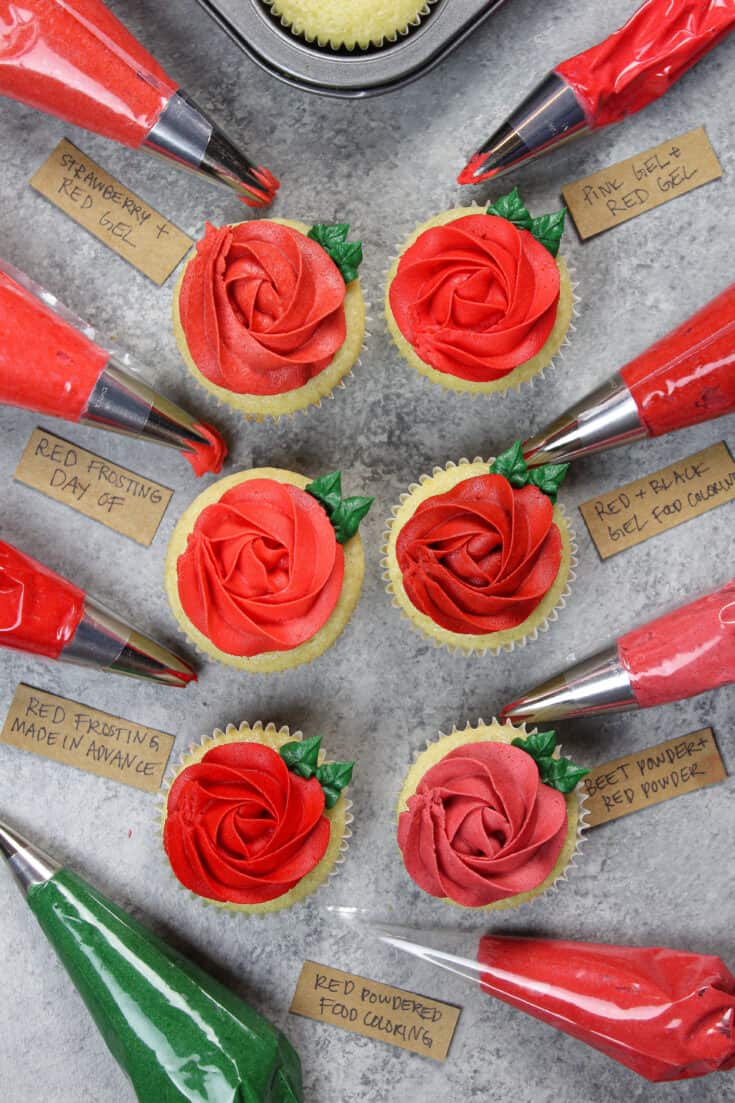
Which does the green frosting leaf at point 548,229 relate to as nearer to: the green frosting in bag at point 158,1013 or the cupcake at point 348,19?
the cupcake at point 348,19

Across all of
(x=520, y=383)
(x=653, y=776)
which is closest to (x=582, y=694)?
(x=653, y=776)

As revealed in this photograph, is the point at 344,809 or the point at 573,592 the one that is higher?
the point at 573,592

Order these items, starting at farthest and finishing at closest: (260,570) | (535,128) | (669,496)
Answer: (669,496), (535,128), (260,570)

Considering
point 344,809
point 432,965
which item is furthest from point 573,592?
point 432,965

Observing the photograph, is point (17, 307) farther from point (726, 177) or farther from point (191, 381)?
point (726, 177)

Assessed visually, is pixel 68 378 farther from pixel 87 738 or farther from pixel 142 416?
pixel 87 738

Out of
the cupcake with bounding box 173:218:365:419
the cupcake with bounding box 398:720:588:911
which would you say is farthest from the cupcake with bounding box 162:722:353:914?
the cupcake with bounding box 173:218:365:419

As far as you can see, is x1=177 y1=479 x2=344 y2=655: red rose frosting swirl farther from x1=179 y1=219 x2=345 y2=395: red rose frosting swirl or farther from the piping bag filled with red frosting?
the piping bag filled with red frosting
